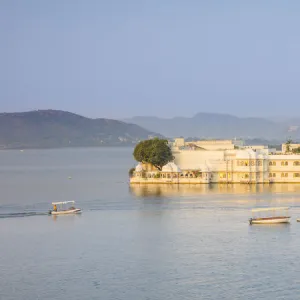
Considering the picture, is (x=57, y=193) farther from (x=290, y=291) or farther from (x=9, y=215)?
(x=290, y=291)

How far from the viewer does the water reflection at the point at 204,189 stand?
165 ft

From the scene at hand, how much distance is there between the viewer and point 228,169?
57469 mm

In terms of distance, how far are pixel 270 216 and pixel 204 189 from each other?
15032mm

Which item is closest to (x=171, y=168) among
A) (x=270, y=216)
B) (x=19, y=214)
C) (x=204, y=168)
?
(x=204, y=168)

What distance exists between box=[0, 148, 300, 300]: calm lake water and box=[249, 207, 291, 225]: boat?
0.50 meters

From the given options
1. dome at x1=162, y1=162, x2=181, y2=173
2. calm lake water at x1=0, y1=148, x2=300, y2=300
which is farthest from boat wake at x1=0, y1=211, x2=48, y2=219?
dome at x1=162, y1=162, x2=181, y2=173

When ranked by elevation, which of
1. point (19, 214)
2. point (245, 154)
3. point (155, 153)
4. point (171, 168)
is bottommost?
point (19, 214)

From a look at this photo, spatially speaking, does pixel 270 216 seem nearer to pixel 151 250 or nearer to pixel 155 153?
pixel 151 250

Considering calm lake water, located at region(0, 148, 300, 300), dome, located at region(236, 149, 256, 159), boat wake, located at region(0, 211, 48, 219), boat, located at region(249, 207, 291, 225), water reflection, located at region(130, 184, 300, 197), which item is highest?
dome, located at region(236, 149, 256, 159)

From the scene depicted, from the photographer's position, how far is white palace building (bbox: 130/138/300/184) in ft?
185

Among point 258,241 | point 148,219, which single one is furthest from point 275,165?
point 258,241

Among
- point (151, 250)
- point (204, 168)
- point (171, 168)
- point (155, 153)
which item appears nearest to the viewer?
point (151, 250)

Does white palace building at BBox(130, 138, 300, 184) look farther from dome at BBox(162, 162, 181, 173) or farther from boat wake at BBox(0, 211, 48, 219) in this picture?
boat wake at BBox(0, 211, 48, 219)

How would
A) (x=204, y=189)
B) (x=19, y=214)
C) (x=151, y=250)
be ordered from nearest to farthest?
(x=151, y=250) → (x=19, y=214) → (x=204, y=189)
